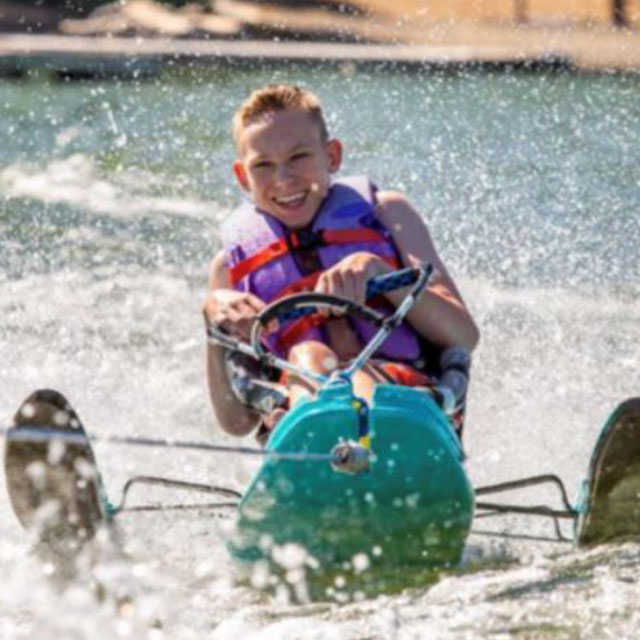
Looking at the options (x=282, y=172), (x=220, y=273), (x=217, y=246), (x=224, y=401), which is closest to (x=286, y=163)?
(x=282, y=172)

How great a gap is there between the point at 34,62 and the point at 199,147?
10.8ft

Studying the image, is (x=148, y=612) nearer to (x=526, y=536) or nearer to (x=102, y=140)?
(x=526, y=536)

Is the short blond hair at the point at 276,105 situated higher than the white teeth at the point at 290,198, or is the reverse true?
the short blond hair at the point at 276,105

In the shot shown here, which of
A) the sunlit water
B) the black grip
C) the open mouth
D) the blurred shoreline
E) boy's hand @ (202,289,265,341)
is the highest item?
the blurred shoreline

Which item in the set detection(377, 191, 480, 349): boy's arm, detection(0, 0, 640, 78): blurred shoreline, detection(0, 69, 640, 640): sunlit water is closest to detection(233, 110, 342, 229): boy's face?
detection(377, 191, 480, 349): boy's arm

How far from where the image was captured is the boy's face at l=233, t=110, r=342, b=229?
18.5 feet

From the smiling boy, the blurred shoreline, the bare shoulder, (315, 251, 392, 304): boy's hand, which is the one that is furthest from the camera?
the blurred shoreline

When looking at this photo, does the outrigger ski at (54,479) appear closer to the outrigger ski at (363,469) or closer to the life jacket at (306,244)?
the outrigger ski at (363,469)

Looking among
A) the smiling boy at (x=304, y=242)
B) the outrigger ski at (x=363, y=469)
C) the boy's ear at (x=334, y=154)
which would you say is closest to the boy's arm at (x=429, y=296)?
the smiling boy at (x=304, y=242)

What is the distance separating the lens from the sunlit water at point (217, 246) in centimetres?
511

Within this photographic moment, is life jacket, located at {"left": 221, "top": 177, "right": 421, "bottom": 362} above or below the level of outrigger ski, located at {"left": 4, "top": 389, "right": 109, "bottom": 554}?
above

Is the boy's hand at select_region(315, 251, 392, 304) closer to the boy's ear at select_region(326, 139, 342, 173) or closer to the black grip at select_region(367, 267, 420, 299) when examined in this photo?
the black grip at select_region(367, 267, 420, 299)

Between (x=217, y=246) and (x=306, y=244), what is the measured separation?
388cm

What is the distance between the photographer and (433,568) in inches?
202
